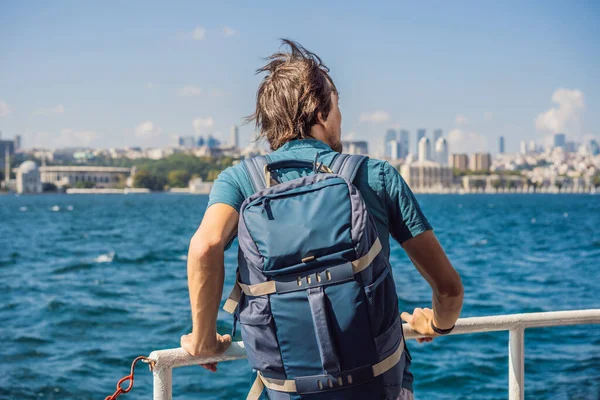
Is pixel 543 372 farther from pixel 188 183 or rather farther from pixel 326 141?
pixel 188 183

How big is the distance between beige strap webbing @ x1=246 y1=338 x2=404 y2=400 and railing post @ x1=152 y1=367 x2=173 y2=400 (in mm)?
292

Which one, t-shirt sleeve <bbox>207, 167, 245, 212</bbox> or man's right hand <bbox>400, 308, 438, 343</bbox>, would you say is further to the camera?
man's right hand <bbox>400, 308, 438, 343</bbox>

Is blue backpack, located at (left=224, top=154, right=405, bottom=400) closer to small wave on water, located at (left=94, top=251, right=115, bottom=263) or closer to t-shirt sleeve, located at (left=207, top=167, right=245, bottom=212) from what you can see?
t-shirt sleeve, located at (left=207, top=167, right=245, bottom=212)

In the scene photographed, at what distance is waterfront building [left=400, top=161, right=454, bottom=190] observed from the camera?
18788cm

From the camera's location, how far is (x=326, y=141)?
1.84 m

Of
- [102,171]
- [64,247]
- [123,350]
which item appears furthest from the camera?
[102,171]

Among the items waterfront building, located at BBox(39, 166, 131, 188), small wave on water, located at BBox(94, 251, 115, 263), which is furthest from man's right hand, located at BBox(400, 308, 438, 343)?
waterfront building, located at BBox(39, 166, 131, 188)

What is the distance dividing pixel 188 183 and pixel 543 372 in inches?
6419

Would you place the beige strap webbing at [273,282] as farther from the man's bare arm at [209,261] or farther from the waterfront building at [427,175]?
the waterfront building at [427,175]

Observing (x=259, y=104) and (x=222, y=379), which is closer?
(x=259, y=104)

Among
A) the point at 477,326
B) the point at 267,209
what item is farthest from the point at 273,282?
the point at 477,326

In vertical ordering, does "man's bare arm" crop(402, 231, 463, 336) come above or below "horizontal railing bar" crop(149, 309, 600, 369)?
above

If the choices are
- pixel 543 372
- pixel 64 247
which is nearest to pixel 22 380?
pixel 543 372

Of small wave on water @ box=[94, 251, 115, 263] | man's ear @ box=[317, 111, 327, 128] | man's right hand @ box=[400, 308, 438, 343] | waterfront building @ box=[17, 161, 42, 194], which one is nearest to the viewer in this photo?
man's ear @ box=[317, 111, 327, 128]
